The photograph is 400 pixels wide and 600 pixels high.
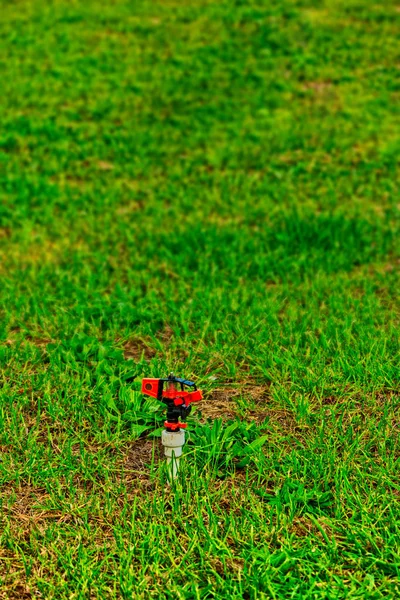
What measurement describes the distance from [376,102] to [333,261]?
4.74m

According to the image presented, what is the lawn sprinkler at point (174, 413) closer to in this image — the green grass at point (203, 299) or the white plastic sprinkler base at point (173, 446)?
the white plastic sprinkler base at point (173, 446)

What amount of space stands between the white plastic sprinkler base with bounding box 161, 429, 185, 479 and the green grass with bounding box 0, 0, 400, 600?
60mm

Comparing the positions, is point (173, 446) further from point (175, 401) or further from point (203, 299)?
point (203, 299)

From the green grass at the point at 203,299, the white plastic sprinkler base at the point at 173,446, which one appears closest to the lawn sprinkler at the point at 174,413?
the white plastic sprinkler base at the point at 173,446

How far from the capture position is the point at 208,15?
1215cm

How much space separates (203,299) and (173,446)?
224 cm

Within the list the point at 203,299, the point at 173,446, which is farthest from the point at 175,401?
the point at 203,299

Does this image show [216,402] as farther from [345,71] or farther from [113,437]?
[345,71]

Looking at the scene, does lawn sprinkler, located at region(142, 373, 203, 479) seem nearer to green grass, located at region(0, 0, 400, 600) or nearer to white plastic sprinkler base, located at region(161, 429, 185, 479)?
white plastic sprinkler base, located at region(161, 429, 185, 479)

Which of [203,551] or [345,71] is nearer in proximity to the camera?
[203,551]

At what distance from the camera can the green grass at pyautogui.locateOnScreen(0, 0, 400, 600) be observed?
110 inches

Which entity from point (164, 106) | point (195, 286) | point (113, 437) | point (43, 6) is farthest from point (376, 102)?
point (113, 437)

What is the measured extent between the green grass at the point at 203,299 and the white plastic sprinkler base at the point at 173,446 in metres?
0.06

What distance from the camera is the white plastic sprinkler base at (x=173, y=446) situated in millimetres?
3031
